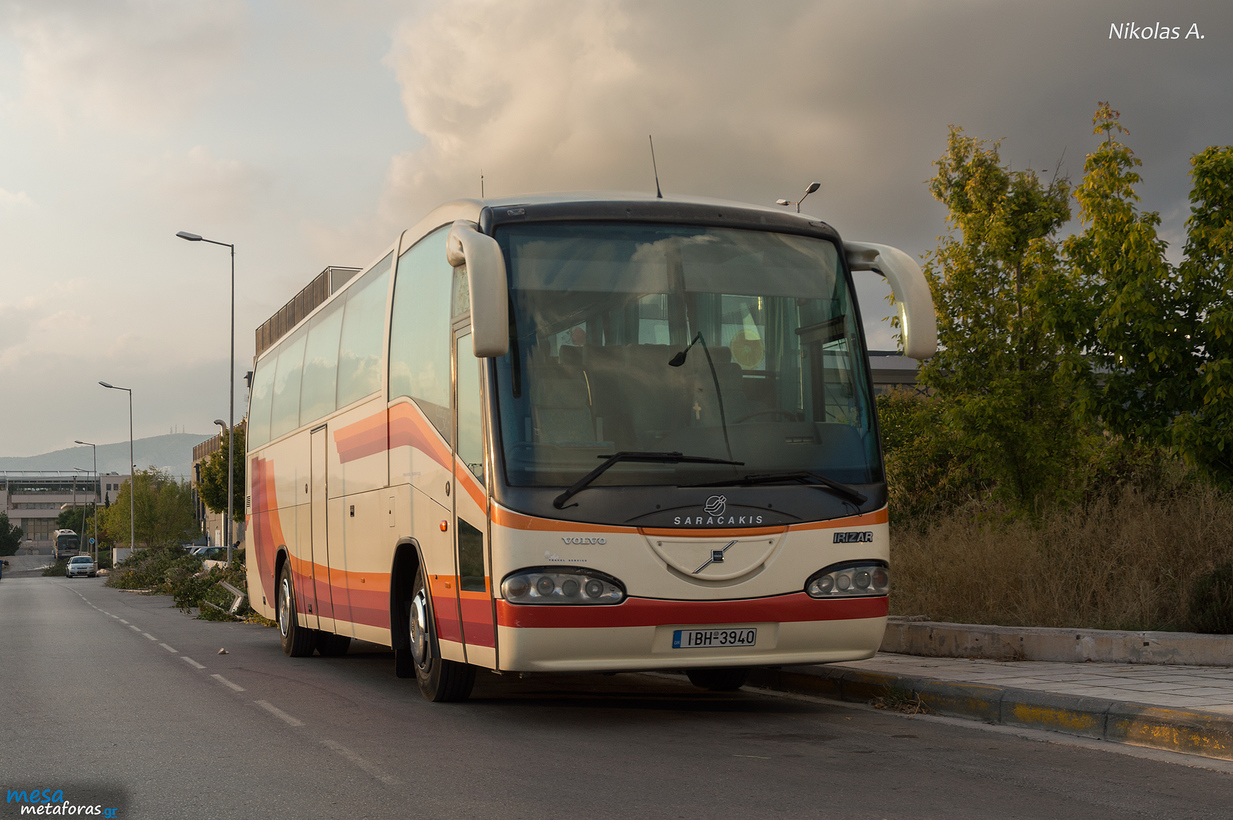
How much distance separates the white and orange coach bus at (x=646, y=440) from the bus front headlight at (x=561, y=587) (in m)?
0.01

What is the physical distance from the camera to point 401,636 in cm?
1046

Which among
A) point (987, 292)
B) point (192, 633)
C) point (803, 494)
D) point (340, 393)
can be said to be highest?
point (987, 292)

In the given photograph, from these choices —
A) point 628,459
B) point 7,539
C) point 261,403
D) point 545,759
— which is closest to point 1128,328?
point 628,459

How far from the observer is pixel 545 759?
23.5 ft

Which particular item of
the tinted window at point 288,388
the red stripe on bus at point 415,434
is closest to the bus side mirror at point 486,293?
the red stripe on bus at point 415,434

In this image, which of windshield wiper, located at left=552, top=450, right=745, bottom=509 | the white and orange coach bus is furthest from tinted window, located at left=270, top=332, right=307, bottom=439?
windshield wiper, located at left=552, top=450, right=745, bottom=509

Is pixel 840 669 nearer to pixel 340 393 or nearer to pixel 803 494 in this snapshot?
pixel 803 494

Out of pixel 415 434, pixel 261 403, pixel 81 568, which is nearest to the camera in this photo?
pixel 415 434

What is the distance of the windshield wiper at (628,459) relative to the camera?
785 cm

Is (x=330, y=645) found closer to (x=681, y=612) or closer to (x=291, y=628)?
(x=291, y=628)

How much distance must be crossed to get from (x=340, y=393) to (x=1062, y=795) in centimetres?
858

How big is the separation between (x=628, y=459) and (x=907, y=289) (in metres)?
2.44

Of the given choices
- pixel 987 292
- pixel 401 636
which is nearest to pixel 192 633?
pixel 401 636

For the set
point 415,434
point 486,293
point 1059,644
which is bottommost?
point 1059,644
